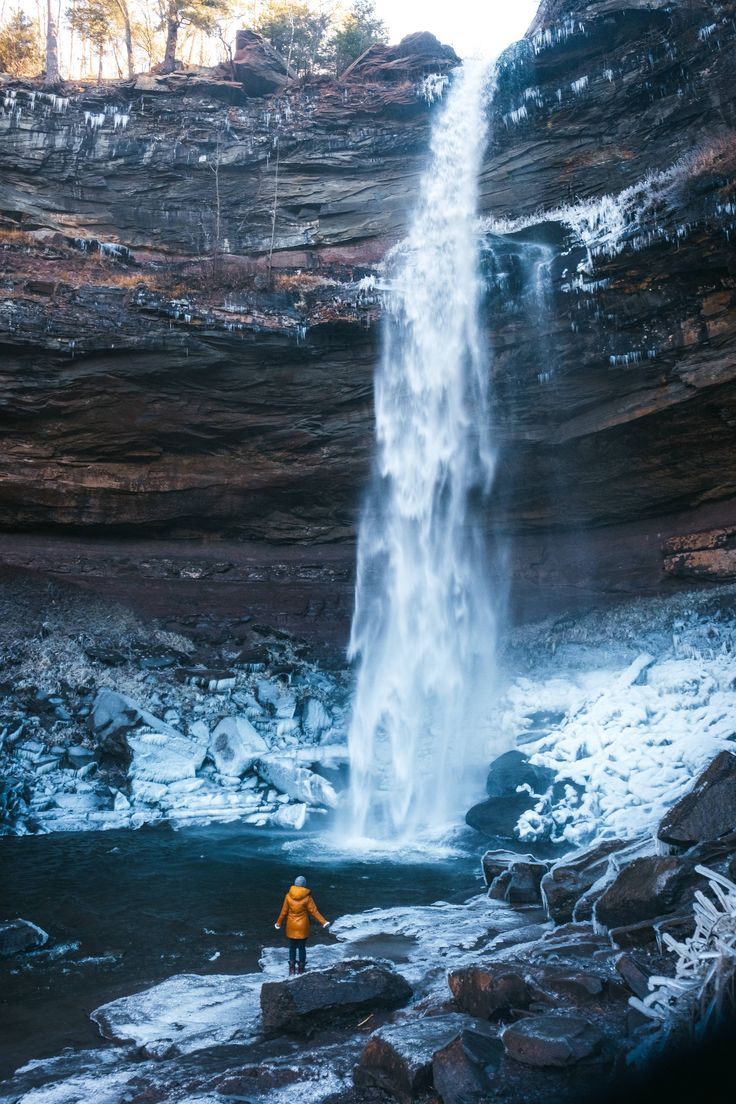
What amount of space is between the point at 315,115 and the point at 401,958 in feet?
73.6

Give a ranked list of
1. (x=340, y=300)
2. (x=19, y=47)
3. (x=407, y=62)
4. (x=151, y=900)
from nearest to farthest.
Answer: (x=151, y=900) → (x=340, y=300) → (x=407, y=62) → (x=19, y=47)

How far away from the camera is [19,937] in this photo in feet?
25.0

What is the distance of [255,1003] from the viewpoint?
6.16m

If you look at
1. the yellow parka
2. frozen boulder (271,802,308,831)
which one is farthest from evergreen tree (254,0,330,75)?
the yellow parka

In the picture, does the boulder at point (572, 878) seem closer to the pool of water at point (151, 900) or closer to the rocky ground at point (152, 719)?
the pool of water at point (151, 900)

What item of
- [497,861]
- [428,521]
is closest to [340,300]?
[428,521]

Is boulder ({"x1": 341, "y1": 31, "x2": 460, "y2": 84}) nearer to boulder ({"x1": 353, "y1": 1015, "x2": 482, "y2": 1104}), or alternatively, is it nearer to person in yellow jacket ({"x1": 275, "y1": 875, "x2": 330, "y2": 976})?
person in yellow jacket ({"x1": 275, "y1": 875, "x2": 330, "y2": 976})

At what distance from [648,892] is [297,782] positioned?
9046 millimetres

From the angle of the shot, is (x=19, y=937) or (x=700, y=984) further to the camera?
(x=19, y=937)

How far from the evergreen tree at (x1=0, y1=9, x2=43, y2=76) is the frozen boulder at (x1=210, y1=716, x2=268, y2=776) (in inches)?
991

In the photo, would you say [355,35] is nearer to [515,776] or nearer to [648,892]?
[515,776]

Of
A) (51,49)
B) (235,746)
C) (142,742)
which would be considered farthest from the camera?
(51,49)

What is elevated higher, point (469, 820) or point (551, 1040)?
point (551, 1040)

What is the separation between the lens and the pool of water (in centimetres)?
648
